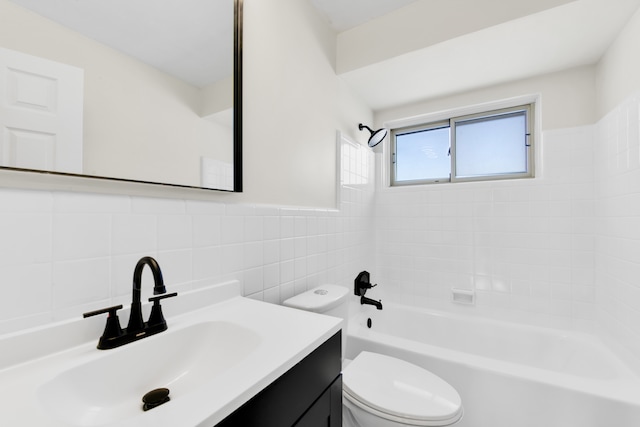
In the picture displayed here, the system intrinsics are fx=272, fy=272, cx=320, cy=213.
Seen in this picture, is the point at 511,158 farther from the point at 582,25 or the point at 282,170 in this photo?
the point at 282,170

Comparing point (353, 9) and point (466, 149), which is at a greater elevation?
point (353, 9)

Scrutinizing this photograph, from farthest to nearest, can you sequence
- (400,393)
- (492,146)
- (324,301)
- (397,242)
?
(397,242), (492,146), (324,301), (400,393)

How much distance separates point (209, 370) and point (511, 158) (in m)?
2.45

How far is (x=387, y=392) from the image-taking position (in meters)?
1.11

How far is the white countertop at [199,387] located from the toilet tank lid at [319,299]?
30 centimetres

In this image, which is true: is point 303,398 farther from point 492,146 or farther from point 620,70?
point 492,146

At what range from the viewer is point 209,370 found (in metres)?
0.76

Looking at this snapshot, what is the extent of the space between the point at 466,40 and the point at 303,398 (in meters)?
1.90

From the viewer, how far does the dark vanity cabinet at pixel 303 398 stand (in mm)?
524

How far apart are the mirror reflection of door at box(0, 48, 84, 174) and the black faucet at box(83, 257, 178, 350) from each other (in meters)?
0.31

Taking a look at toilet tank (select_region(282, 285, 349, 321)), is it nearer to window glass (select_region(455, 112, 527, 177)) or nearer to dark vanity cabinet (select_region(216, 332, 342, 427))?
dark vanity cabinet (select_region(216, 332, 342, 427))

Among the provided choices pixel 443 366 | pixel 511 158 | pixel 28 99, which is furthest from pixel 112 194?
pixel 511 158

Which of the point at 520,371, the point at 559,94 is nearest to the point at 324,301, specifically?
the point at 520,371

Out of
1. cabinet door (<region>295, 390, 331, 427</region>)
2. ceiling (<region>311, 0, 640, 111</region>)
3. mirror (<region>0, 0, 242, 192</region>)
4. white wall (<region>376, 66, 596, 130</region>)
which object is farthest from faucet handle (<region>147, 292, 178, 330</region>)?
white wall (<region>376, 66, 596, 130</region>)
